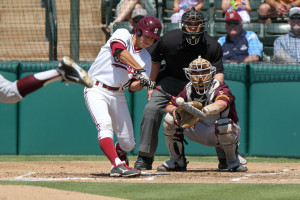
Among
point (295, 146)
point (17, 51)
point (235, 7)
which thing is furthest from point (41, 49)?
point (295, 146)

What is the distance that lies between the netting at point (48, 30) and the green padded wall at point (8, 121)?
64 cm

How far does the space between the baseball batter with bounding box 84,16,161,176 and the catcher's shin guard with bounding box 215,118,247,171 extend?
84 centimetres

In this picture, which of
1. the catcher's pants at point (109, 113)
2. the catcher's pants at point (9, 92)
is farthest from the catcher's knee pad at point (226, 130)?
the catcher's pants at point (9, 92)

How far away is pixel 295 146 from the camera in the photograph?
8.69 metres

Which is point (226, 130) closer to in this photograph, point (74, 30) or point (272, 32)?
point (74, 30)

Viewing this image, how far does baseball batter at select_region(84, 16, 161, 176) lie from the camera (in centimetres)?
630

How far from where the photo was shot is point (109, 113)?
21.7ft

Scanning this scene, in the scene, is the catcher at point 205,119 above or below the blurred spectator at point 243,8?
below

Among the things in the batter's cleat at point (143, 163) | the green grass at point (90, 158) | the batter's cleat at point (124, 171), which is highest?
the batter's cleat at point (124, 171)

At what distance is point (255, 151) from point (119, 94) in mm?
2972

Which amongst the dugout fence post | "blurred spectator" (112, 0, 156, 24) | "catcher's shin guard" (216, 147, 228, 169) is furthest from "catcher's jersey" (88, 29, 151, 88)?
"blurred spectator" (112, 0, 156, 24)

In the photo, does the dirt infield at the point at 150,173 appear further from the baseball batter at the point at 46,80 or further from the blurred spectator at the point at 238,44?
the blurred spectator at the point at 238,44

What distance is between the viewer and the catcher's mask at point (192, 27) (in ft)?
23.4

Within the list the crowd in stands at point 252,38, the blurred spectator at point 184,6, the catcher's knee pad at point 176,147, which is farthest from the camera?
the blurred spectator at point 184,6
